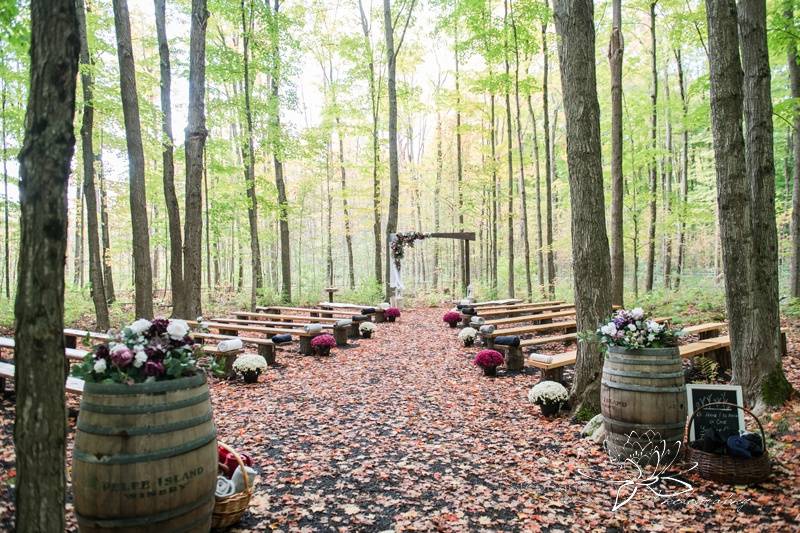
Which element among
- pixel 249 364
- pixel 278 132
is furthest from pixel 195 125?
pixel 249 364

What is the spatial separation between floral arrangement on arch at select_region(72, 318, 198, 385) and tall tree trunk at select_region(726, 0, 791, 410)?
16.5ft

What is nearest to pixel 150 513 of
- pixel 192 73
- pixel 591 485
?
pixel 591 485

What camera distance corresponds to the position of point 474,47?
44.8 feet

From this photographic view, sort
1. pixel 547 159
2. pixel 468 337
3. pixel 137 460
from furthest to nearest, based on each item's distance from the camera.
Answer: pixel 547 159
pixel 468 337
pixel 137 460

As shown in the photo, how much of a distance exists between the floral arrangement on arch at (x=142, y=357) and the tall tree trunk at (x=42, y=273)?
14.2 inches

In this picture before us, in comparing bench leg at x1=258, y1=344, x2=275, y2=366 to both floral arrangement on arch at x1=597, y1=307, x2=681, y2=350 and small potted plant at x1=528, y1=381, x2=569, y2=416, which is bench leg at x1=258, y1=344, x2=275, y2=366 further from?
floral arrangement on arch at x1=597, y1=307, x2=681, y2=350

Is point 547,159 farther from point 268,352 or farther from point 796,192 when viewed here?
point 268,352

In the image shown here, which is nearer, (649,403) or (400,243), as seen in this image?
(649,403)

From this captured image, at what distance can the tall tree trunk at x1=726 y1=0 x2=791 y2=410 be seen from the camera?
4.41 meters

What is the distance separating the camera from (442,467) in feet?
12.6

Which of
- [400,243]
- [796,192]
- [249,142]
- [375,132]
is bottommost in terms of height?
[400,243]

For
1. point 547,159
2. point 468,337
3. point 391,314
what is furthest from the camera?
point 547,159

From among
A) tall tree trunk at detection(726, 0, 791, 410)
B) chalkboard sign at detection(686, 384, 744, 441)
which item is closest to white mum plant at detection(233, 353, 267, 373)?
chalkboard sign at detection(686, 384, 744, 441)

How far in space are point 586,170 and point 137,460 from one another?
14.8 feet
